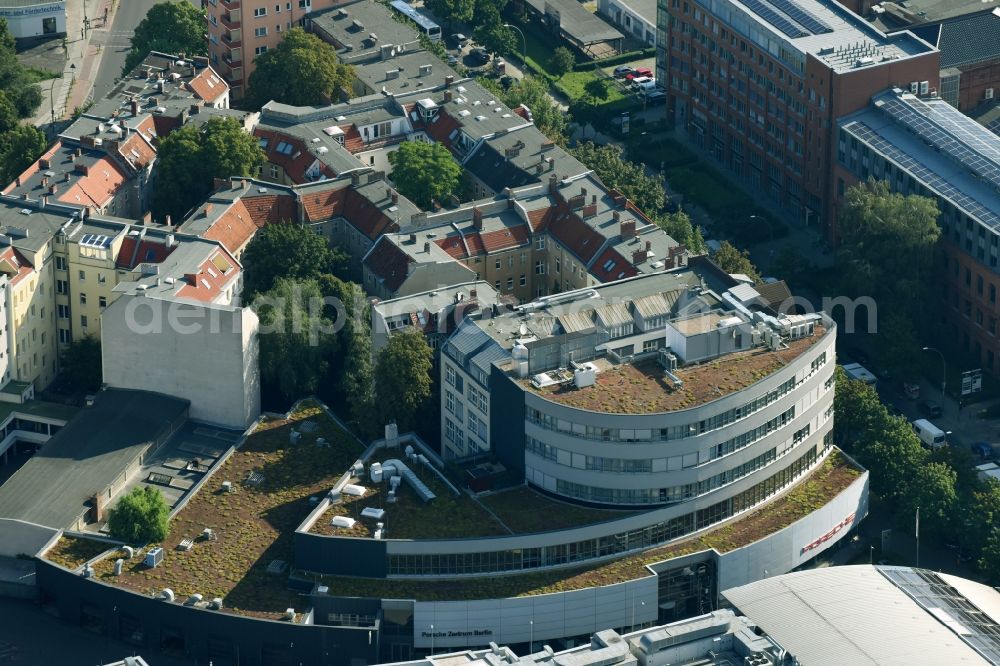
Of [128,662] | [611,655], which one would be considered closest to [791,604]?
[611,655]

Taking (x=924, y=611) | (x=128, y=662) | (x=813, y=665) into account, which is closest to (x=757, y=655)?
(x=813, y=665)

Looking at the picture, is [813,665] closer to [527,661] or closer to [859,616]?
[859,616]

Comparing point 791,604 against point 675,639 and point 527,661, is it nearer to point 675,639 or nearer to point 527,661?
point 675,639

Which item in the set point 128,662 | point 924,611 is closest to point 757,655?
point 924,611

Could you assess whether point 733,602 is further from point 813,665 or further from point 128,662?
point 128,662

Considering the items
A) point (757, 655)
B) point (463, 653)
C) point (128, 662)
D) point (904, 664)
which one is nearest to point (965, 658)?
point (904, 664)
